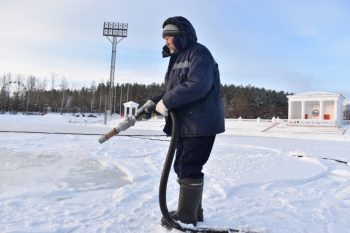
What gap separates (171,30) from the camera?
309cm

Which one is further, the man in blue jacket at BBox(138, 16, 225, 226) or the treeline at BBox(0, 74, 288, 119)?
the treeline at BBox(0, 74, 288, 119)

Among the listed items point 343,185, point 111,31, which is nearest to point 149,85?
point 111,31

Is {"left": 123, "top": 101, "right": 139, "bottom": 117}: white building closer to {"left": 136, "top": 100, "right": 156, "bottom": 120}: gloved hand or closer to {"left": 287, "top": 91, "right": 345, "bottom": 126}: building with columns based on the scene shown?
{"left": 287, "top": 91, "right": 345, "bottom": 126}: building with columns

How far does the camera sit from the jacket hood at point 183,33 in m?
3.07

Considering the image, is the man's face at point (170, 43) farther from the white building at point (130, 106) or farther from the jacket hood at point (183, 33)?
the white building at point (130, 106)

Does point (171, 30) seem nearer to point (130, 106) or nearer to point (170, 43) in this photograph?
point (170, 43)

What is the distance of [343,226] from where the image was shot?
326 centimetres

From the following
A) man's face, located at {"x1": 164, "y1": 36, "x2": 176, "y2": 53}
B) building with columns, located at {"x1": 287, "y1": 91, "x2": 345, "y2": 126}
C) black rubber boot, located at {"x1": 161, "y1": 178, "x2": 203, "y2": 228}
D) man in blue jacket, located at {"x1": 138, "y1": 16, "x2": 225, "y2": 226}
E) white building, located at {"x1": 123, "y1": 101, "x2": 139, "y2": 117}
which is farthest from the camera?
white building, located at {"x1": 123, "y1": 101, "x2": 139, "y2": 117}

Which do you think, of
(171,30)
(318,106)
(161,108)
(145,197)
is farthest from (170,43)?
(318,106)

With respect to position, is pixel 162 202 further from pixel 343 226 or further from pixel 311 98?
pixel 311 98

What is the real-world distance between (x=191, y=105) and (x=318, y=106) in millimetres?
52053

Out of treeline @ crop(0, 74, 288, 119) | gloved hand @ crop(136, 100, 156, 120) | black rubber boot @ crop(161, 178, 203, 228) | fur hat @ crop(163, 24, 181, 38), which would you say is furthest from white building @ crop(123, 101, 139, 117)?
black rubber boot @ crop(161, 178, 203, 228)

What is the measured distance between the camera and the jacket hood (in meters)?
3.07

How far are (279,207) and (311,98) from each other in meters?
49.2
